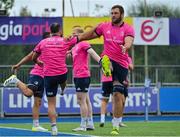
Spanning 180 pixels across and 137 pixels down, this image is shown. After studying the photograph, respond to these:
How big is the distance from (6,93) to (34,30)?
443cm

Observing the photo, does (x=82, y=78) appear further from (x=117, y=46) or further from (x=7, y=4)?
(x=7, y=4)

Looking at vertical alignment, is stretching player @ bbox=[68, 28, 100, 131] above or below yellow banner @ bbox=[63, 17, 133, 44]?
below

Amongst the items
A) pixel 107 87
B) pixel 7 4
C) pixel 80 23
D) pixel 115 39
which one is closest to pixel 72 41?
pixel 115 39

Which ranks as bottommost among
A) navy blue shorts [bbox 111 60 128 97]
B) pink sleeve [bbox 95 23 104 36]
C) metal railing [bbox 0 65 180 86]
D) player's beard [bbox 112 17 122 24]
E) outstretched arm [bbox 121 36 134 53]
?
metal railing [bbox 0 65 180 86]

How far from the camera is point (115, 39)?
452 inches

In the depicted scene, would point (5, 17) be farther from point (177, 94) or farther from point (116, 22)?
point (116, 22)

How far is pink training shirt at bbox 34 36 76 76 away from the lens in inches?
456

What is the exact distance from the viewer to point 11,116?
21.7 m

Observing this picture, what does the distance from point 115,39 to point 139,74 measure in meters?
13.7

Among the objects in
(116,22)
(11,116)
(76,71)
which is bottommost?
(11,116)

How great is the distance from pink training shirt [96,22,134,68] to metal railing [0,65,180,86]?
11.9m

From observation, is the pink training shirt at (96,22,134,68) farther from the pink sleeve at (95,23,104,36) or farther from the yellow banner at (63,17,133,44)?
the yellow banner at (63,17,133,44)

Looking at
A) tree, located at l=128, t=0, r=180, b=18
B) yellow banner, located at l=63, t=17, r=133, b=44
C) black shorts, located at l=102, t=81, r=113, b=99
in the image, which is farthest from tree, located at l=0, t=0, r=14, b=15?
black shorts, located at l=102, t=81, r=113, b=99

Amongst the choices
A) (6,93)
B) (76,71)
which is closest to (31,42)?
(6,93)
